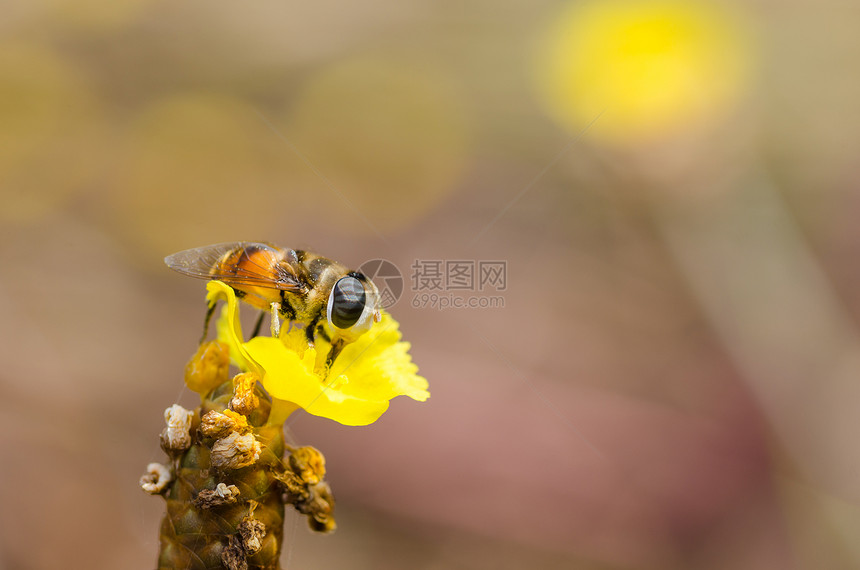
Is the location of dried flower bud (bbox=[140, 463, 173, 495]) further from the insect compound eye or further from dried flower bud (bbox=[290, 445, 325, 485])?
the insect compound eye

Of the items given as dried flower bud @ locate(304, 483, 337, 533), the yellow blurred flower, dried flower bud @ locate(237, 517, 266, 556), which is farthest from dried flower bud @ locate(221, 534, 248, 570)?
the yellow blurred flower

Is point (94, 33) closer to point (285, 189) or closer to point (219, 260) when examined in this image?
point (285, 189)

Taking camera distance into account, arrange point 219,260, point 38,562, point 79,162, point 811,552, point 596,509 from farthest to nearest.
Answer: point 79,162, point 596,509, point 811,552, point 38,562, point 219,260

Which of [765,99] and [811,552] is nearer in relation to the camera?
[811,552]

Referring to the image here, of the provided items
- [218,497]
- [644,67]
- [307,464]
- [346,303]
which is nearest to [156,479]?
[218,497]

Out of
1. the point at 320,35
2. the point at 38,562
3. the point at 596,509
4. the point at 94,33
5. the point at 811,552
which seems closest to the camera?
the point at 38,562

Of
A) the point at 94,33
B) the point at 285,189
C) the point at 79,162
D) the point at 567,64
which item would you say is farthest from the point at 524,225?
the point at 94,33

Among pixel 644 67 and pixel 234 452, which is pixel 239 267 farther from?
pixel 644 67
